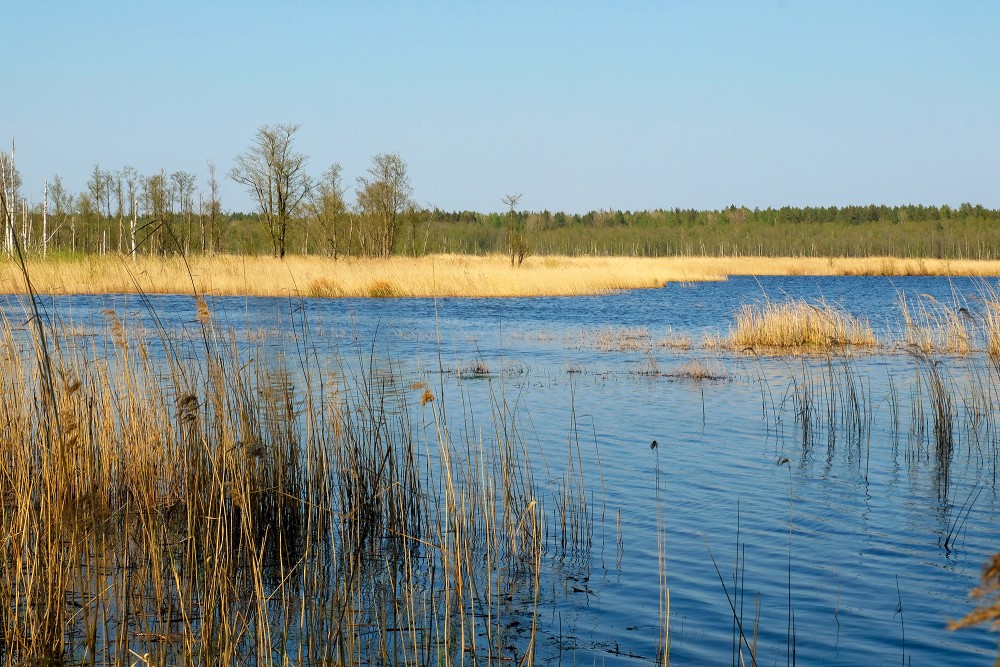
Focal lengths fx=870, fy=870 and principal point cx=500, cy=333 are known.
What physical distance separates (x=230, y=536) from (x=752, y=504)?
343 centimetres

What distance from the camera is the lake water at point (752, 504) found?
360cm

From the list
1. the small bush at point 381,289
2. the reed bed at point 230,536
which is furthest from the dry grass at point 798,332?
the small bush at point 381,289

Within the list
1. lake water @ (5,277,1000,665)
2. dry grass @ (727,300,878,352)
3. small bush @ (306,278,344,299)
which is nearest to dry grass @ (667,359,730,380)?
lake water @ (5,277,1000,665)

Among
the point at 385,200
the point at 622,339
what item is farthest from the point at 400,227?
the point at 622,339

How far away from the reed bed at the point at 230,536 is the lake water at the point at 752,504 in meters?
0.34

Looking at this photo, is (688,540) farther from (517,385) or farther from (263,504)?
(517,385)

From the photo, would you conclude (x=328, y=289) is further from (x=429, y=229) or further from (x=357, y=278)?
(x=429, y=229)

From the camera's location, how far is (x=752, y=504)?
5.41 m

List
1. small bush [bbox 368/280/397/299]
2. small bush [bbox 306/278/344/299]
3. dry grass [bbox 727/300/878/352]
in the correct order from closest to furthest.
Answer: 1. dry grass [bbox 727/300/878/352]
2. small bush [bbox 306/278/344/299]
3. small bush [bbox 368/280/397/299]

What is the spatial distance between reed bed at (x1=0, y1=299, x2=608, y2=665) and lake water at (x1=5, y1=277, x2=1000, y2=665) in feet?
1.11

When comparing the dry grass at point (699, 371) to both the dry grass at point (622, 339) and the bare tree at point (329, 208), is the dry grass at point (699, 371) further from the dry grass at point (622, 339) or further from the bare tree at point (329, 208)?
the bare tree at point (329, 208)

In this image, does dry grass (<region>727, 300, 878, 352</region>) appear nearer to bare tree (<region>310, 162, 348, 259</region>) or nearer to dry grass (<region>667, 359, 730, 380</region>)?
dry grass (<region>667, 359, 730, 380</region>)

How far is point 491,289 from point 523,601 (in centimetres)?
2261

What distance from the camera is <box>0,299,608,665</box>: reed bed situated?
3021mm
